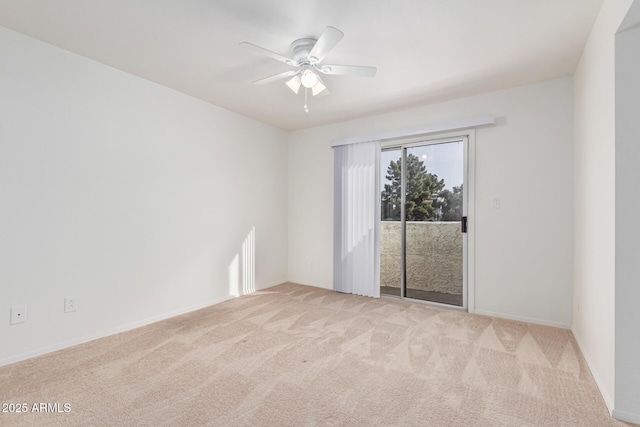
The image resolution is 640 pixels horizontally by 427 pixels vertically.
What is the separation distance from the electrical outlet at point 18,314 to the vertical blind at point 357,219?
3291mm

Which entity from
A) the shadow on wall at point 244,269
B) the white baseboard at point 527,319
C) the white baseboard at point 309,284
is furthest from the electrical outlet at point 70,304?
the white baseboard at point 527,319

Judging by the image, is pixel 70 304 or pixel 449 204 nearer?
pixel 70 304

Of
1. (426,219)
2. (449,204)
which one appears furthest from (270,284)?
(449,204)

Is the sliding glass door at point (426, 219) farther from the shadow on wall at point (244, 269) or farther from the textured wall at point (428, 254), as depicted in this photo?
the shadow on wall at point (244, 269)

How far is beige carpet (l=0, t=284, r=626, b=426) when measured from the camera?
1.69 meters

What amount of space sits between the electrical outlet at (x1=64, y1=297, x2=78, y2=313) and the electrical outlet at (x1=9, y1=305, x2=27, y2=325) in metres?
0.25

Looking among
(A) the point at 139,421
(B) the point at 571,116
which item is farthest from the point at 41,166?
(B) the point at 571,116

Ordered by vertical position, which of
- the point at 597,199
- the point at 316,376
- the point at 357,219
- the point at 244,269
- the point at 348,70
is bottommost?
the point at 316,376

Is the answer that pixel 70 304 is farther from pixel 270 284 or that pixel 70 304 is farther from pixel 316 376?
pixel 270 284

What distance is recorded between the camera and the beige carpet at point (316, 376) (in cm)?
169

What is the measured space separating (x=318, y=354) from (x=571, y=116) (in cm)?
333

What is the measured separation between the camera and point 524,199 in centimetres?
321

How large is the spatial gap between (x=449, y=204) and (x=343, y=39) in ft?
7.58
